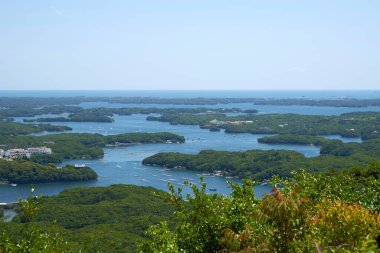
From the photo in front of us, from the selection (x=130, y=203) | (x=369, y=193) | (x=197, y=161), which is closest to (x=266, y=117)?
(x=197, y=161)

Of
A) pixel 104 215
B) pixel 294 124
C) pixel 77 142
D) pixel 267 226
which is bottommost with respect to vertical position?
pixel 77 142

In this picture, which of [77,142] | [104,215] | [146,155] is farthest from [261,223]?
[77,142]

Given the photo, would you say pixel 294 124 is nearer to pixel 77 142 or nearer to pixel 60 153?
pixel 77 142

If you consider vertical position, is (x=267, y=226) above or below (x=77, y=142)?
above

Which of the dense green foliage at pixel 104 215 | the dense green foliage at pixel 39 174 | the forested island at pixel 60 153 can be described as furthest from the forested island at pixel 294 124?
the dense green foliage at pixel 104 215

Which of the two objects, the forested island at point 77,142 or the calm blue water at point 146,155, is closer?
the calm blue water at point 146,155

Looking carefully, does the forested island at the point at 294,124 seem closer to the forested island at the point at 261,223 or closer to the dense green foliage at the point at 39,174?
the dense green foliage at the point at 39,174
